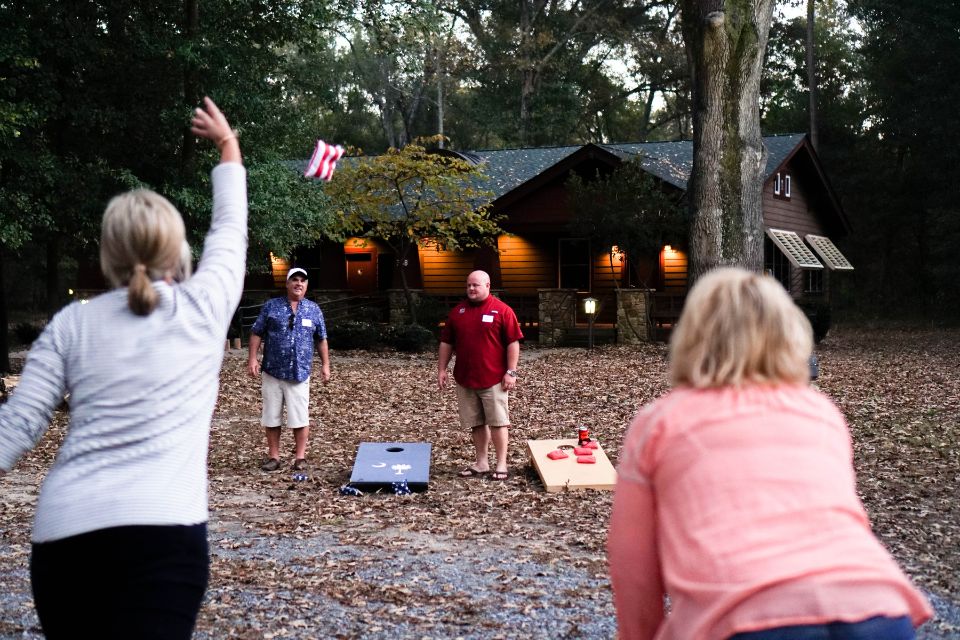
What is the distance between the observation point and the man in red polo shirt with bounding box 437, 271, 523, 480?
866 centimetres

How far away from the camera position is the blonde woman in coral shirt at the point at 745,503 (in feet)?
6.27

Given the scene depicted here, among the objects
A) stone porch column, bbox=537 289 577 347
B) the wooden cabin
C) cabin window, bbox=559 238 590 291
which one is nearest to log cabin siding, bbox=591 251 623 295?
the wooden cabin

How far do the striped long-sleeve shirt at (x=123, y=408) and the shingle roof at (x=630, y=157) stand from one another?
23.2 meters

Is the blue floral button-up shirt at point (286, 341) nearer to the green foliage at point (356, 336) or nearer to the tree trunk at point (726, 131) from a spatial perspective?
the tree trunk at point (726, 131)

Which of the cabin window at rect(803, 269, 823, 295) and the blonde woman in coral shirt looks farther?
the cabin window at rect(803, 269, 823, 295)

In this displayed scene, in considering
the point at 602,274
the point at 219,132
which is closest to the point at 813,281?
the point at 602,274

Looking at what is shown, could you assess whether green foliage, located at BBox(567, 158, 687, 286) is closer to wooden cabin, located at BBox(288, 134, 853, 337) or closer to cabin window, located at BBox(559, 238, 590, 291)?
wooden cabin, located at BBox(288, 134, 853, 337)

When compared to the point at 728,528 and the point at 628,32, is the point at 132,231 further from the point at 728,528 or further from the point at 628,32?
the point at 628,32

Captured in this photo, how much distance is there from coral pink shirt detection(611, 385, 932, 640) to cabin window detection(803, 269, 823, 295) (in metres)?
29.8

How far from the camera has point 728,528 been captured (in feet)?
6.40

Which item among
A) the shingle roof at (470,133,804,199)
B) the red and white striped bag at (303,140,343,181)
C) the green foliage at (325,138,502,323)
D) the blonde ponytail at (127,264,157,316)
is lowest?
the blonde ponytail at (127,264,157,316)

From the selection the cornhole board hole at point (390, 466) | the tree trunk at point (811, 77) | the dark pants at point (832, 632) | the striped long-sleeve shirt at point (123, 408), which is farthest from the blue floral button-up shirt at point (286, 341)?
the tree trunk at point (811, 77)

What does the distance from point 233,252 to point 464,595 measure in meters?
3.29

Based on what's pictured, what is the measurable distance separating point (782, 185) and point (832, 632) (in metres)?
28.2
